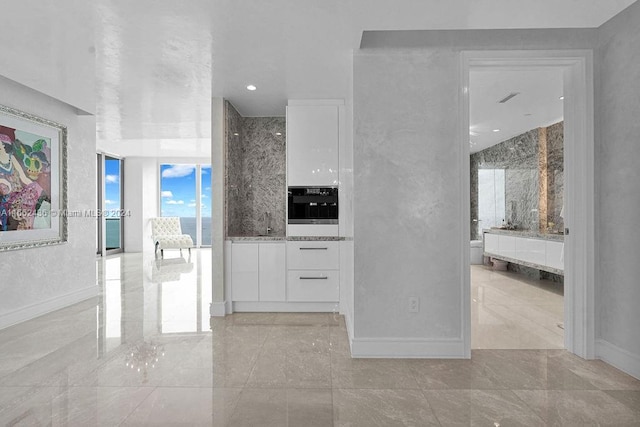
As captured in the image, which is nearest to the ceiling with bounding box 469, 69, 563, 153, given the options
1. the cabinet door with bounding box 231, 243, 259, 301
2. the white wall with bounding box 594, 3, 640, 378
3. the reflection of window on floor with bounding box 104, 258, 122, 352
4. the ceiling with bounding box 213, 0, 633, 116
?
the white wall with bounding box 594, 3, 640, 378

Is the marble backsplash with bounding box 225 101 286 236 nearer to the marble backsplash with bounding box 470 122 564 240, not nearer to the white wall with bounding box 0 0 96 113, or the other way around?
the white wall with bounding box 0 0 96 113

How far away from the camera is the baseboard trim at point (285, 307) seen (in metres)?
4.08

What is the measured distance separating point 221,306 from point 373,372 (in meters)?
2.00

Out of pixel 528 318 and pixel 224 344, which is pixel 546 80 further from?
pixel 224 344

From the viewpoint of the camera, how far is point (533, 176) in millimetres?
6371

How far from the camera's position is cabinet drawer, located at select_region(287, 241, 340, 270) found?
13.2ft

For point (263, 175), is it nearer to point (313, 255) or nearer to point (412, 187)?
point (313, 255)

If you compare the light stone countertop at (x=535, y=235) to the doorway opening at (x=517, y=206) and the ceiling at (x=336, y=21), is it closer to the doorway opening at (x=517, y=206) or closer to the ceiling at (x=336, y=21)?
the doorway opening at (x=517, y=206)

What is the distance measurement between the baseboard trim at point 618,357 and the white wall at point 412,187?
101cm

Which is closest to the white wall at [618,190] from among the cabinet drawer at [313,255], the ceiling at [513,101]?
the ceiling at [513,101]

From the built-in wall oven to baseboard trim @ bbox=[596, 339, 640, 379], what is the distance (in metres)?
2.59

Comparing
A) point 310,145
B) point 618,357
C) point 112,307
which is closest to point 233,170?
point 310,145

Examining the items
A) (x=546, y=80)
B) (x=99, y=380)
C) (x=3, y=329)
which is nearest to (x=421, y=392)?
(x=99, y=380)

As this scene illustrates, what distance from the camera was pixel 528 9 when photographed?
2.33 meters
